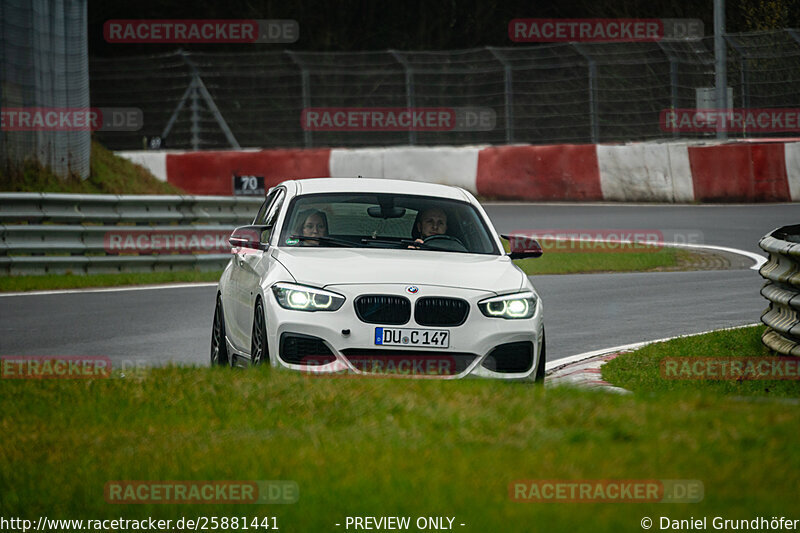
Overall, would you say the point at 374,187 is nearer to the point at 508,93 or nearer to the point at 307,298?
the point at 307,298

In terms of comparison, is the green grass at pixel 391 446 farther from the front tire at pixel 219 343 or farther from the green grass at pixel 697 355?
the front tire at pixel 219 343

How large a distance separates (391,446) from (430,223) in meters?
3.66

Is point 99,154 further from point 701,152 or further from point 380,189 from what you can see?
point 380,189

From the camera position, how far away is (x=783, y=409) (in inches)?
246

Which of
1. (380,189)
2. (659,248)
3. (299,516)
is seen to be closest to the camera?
(299,516)

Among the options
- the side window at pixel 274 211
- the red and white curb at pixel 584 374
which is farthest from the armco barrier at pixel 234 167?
the red and white curb at pixel 584 374

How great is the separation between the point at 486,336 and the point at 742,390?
6.13ft

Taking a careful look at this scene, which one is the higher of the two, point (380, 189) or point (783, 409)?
point (380, 189)

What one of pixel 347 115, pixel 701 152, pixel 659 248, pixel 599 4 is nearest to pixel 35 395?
pixel 659 248

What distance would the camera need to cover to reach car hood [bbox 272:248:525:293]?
25.3ft

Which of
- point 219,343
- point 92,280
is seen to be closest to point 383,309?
point 219,343

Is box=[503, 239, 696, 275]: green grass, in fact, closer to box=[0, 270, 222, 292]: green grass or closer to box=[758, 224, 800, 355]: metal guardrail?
box=[0, 270, 222, 292]: green grass

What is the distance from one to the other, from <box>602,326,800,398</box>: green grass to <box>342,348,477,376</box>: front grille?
1.29 m

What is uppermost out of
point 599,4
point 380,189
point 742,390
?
point 599,4
